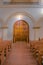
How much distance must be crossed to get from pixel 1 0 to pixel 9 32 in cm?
364

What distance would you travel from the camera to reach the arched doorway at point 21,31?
878 inches

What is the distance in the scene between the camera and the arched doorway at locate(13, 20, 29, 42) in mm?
22297

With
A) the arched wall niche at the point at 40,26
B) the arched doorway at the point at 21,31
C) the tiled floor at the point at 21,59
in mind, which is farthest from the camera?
the arched doorway at the point at 21,31

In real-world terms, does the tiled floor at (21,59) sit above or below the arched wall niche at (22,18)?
below

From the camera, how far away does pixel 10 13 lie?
20422 mm

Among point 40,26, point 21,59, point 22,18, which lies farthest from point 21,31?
point 21,59

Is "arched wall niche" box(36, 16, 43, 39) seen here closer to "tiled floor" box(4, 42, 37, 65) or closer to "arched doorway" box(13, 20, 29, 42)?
"arched doorway" box(13, 20, 29, 42)

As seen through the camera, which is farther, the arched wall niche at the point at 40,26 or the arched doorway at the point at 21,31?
the arched doorway at the point at 21,31

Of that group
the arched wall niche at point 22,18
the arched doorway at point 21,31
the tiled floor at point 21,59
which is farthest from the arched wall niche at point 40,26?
the tiled floor at point 21,59

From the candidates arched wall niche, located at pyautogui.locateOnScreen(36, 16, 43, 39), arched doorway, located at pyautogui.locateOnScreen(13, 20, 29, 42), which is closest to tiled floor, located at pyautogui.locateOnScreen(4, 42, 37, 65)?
arched wall niche, located at pyautogui.locateOnScreen(36, 16, 43, 39)

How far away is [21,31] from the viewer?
22688 mm

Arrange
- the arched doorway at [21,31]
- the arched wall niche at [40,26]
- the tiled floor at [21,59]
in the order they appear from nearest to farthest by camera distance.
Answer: the tiled floor at [21,59] < the arched wall niche at [40,26] < the arched doorway at [21,31]

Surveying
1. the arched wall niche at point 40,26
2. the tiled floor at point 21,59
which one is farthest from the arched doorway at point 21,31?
the tiled floor at point 21,59

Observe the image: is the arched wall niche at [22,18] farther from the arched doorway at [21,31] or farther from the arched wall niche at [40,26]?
the arched wall niche at [40,26]
